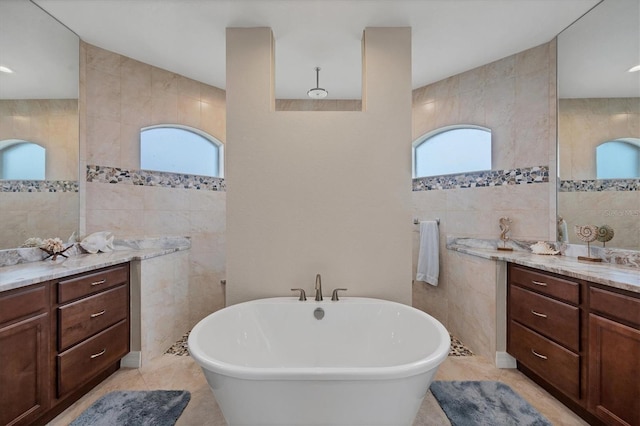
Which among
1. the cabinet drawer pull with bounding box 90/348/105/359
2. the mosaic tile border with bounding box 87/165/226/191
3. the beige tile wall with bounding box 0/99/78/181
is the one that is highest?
the beige tile wall with bounding box 0/99/78/181

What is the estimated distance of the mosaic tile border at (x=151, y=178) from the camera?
2.37 meters

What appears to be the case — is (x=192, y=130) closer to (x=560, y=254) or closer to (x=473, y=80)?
(x=473, y=80)

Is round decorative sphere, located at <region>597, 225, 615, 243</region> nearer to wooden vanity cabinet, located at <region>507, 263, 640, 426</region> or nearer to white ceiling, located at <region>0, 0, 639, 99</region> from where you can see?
wooden vanity cabinet, located at <region>507, 263, 640, 426</region>

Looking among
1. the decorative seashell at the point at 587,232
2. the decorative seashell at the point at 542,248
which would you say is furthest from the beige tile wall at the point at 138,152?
the decorative seashell at the point at 587,232

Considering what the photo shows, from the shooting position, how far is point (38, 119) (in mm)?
1921

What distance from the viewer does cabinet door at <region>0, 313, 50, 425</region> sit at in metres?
1.27

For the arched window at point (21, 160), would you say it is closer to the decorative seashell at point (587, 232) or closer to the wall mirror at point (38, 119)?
the wall mirror at point (38, 119)

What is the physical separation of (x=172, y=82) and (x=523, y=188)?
3519 millimetres

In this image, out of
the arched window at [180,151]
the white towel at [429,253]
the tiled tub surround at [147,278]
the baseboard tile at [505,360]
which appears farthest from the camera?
the white towel at [429,253]

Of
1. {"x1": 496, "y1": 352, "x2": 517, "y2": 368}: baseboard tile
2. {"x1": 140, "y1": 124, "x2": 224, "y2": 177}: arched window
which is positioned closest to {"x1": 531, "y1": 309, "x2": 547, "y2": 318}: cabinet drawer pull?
{"x1": 496, "y1": 352, "x2": 517, "y2": 368}: baseboard tile

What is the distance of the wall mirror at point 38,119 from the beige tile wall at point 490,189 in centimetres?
335

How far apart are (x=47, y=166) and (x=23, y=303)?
114 cm

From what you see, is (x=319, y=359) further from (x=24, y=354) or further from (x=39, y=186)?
(x=39, y=186)

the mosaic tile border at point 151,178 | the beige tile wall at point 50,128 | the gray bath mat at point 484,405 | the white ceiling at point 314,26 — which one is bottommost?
the gray bath mat at point 484,405
